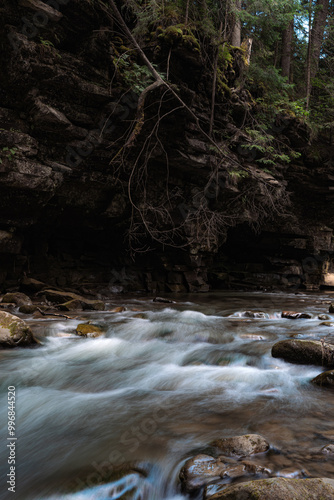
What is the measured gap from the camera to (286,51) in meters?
16.1

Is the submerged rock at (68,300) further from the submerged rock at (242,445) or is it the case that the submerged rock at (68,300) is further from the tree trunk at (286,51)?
the tree trunk at (286,51)

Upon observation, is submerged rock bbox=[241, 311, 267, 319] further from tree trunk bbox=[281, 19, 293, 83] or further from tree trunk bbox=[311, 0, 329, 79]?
tree trunk bbox=[311, 0, 329, 79]

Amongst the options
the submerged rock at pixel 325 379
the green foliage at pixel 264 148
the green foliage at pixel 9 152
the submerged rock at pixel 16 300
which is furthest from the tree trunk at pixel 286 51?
the submerged rock at pixel 325 379

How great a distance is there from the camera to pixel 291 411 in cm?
322

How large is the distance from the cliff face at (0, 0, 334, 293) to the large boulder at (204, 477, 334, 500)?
4.52 m

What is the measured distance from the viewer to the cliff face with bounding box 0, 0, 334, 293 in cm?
807

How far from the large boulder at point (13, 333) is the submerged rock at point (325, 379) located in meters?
4.27

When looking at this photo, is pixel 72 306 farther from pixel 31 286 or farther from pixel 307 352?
pixel 307 352

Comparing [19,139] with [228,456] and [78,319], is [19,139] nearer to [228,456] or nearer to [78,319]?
[78,319]

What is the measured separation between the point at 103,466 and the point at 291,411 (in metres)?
1.92

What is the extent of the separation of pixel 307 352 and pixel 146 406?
7.74 ft

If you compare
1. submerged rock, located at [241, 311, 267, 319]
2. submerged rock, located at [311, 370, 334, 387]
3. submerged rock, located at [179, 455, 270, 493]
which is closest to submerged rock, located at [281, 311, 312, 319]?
submerged rock, located at [241, 311, 267, 319]

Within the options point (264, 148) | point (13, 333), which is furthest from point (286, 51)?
point (13, 333)
